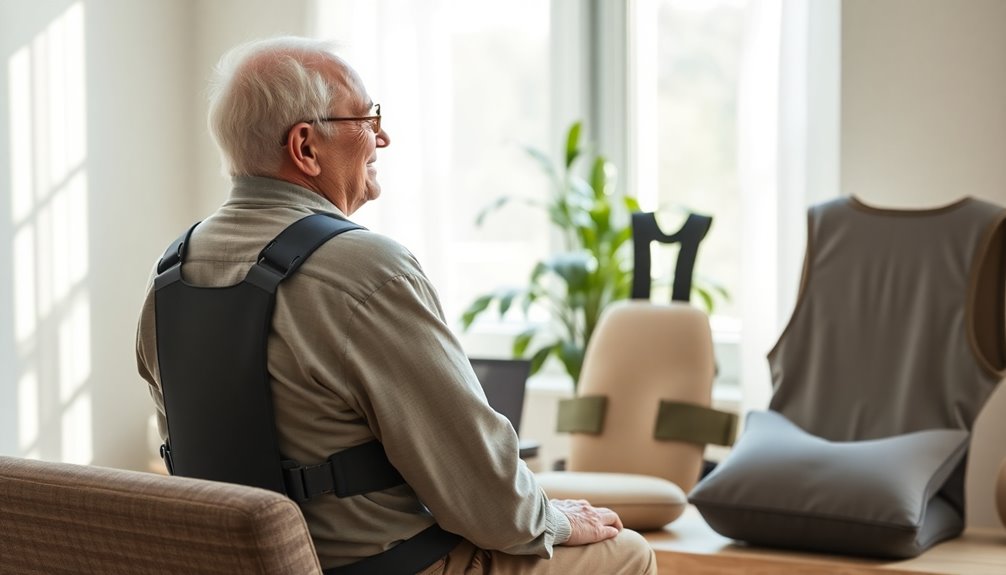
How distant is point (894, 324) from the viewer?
289cm

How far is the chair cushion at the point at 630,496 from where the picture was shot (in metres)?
2.66

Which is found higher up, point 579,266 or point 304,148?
point 304,148

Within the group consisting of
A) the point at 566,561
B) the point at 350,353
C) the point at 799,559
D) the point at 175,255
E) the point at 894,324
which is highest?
Answer: the point at 175,255

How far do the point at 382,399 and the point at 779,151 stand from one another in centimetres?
224

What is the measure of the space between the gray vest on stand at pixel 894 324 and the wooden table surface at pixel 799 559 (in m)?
0.16

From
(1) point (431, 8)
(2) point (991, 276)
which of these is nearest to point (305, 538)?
(2) point (991, 276)

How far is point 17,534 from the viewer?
4.38 feet

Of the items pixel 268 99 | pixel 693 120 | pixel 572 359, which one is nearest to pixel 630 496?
pixel 572 359

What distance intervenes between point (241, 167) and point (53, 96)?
2.54m

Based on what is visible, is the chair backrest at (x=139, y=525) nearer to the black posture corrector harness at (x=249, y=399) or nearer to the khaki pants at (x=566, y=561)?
the black posture corrector harness at (x=249, y=399)

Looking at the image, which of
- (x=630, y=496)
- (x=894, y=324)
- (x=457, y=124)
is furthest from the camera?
(x=457, y=124)

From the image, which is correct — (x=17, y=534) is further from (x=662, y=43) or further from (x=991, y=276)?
(x=662, y=43)

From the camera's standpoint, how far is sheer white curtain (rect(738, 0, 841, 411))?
3.40 m

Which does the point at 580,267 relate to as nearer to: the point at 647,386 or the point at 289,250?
the point at 647,386
